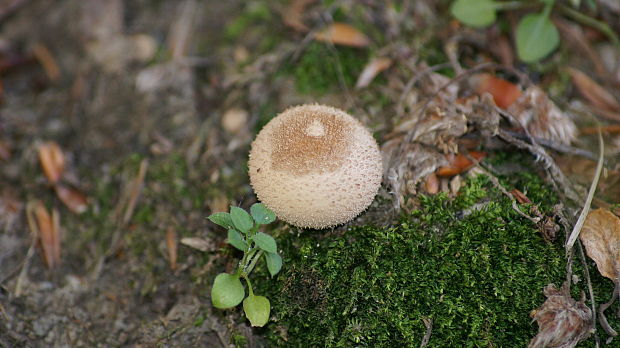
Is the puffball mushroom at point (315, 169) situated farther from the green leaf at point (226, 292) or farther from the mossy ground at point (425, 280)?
the green leaf at point (226, 292)

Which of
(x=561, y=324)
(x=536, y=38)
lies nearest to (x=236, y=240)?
(x=561, y=324)

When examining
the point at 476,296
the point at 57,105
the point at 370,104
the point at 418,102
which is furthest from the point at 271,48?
the point at 476,296

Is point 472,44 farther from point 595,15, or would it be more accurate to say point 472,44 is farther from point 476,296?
point 476,296

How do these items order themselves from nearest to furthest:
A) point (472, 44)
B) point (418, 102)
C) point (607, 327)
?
1. point (607, 327)
2. point (418, 102)
3. point (472, 44)

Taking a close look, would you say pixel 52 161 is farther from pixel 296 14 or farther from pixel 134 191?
pixel 296 14

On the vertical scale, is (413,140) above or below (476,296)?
above
